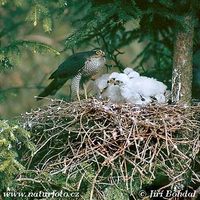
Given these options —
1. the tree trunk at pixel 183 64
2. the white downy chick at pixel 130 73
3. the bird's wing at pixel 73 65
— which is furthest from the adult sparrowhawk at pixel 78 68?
the tree trunk at pixel 183 64

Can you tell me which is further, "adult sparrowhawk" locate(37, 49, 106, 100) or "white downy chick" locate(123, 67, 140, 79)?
"adult sparrowhawk" locate(37, 49, 106, 100)

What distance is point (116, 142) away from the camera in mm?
5891

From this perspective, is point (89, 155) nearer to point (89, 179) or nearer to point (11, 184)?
point (89, 179)

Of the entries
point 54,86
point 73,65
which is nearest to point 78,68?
point 73,65

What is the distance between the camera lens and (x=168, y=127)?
5.98m

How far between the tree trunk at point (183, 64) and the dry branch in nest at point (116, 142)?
1.16ft

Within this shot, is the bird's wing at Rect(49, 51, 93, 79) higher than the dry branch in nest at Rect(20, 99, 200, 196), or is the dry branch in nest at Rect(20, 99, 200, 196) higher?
the bird's wing at Rect(49, 51, 93, 79)

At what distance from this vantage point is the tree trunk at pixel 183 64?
21.8ft

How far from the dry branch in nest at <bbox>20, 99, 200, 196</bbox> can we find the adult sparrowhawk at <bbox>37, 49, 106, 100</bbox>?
2.59ft

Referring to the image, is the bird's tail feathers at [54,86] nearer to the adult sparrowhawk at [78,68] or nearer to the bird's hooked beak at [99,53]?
the adult sparrowhawk at [78,68]

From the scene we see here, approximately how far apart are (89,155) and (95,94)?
4.21ft

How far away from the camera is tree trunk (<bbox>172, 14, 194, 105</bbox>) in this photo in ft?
21.8

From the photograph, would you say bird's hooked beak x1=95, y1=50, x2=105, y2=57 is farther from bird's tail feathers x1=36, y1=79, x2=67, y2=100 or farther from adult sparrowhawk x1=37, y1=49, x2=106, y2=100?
bird's tail feathers x1=36, y1=79, x2=67, y2=100

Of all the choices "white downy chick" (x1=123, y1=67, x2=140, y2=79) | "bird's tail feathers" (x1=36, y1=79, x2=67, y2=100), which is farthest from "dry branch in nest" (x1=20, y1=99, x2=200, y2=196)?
"bird's tail feathers" (x1=36, y1=79, x2=67, y2=100)
